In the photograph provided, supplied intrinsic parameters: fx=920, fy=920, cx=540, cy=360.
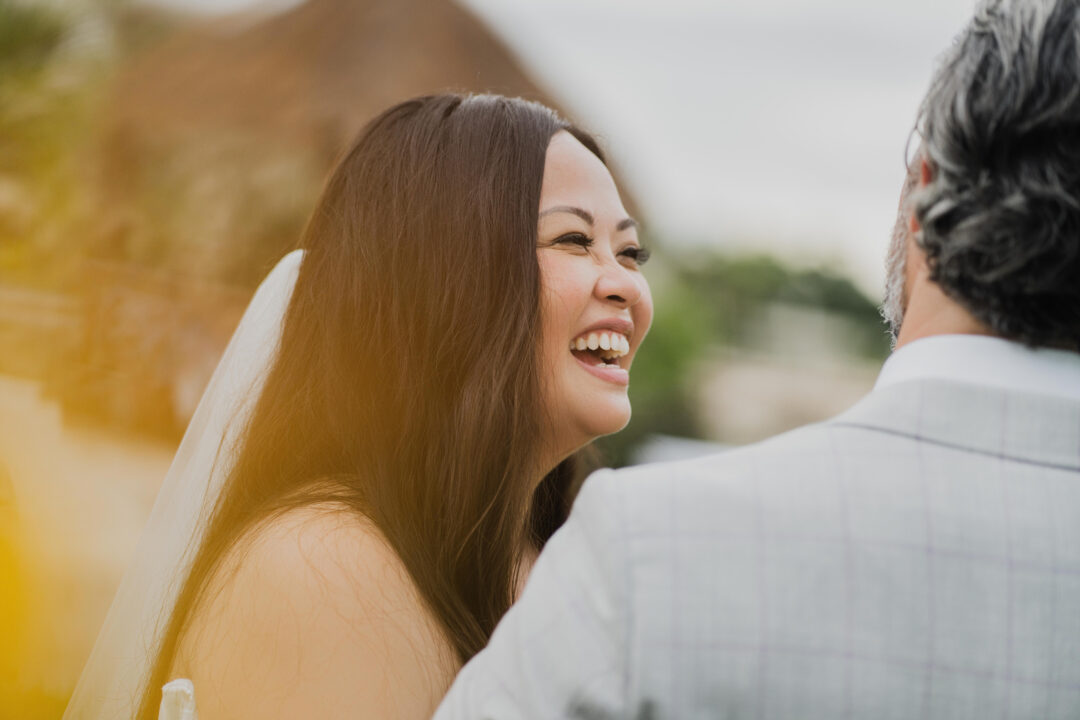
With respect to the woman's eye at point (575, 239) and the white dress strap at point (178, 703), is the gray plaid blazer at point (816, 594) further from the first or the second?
the woman's eye at point (575, 239)

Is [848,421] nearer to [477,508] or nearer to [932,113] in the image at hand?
[932,113]

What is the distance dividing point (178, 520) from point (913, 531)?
1.81m

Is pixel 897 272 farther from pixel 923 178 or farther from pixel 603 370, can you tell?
pixel 603 370

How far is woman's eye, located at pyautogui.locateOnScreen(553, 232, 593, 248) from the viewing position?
7.23ft

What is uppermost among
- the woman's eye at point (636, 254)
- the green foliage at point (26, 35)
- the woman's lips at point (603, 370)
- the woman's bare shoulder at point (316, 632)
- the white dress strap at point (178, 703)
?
the green foliage at point (26, 35)

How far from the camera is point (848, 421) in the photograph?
1.16 metres

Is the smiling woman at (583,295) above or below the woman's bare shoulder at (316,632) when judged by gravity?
above

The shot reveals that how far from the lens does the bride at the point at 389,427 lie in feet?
5.67

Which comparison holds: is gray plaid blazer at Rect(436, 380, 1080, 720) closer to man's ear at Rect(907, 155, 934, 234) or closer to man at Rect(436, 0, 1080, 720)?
man at Rect(436, 0, 1080, 720)

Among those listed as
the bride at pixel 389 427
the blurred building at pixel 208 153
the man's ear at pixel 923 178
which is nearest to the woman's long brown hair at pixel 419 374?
the bride at pixel 389 427

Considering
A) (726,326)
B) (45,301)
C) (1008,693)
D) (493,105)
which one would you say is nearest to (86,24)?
(45,301)

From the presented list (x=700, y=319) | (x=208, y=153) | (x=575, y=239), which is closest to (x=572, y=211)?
(x=575, y=239)

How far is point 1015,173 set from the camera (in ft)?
3.78

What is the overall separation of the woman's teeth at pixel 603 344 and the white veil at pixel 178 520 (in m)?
0.75
